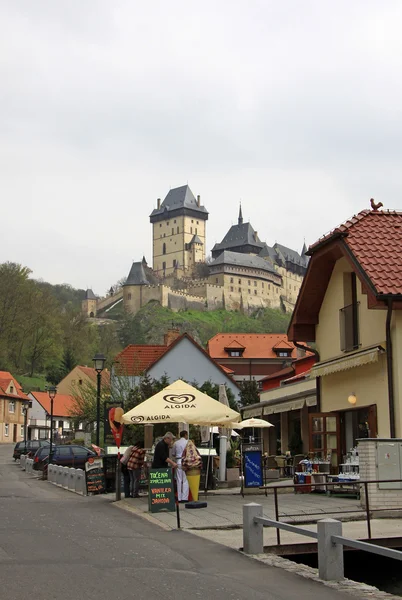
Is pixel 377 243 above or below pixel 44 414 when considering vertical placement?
above

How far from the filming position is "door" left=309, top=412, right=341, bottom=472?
20453mm

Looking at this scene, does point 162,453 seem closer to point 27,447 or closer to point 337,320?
point 337,320

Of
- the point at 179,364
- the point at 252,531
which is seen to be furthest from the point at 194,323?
the point at 252,531

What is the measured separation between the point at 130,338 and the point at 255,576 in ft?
459

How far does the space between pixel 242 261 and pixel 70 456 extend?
146522mm

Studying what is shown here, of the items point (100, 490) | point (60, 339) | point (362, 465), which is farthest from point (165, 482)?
point (60, 339)

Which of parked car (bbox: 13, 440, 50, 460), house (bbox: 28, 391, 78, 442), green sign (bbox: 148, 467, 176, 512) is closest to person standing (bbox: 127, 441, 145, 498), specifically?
green sign (bbox: 148, 467, 176, 512)

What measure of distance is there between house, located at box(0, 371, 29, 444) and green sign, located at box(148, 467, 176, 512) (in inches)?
2676

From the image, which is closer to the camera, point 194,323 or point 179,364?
point 179,364

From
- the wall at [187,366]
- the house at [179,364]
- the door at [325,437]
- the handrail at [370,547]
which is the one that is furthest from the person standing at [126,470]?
the wall at [187,366]

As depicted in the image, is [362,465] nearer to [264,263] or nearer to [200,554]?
[200,554]

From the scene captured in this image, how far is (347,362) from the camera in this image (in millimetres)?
19188

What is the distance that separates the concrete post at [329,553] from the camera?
958 centimetres

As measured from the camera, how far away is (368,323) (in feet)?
63.3
